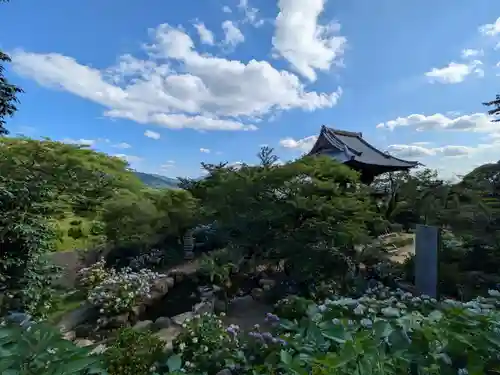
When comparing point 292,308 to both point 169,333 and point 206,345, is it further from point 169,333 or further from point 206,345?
point 169,333

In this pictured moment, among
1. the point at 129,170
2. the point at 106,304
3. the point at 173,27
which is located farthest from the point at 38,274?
the point at 129,170

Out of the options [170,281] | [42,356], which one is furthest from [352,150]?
[42,356]

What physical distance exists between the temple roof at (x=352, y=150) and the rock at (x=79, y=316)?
6.01 m

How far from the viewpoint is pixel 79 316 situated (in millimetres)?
3727

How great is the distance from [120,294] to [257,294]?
169 centimetres

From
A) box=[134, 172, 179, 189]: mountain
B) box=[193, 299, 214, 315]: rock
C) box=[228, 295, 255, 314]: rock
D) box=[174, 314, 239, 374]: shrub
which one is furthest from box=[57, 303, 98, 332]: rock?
box=[134, 172, 179, 189]: mountain

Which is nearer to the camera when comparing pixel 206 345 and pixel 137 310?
pixel 206 345

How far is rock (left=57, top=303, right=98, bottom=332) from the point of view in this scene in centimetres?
355

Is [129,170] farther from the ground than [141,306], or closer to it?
farther from the ground

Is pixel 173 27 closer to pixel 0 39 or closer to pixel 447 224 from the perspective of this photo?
pixel 0 39

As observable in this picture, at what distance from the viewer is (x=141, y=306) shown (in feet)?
12.8

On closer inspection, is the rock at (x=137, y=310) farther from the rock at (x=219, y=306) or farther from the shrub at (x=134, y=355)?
the shrub at (x=134, y=355)

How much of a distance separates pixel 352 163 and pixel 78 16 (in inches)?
239

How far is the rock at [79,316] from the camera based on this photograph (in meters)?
3.55
